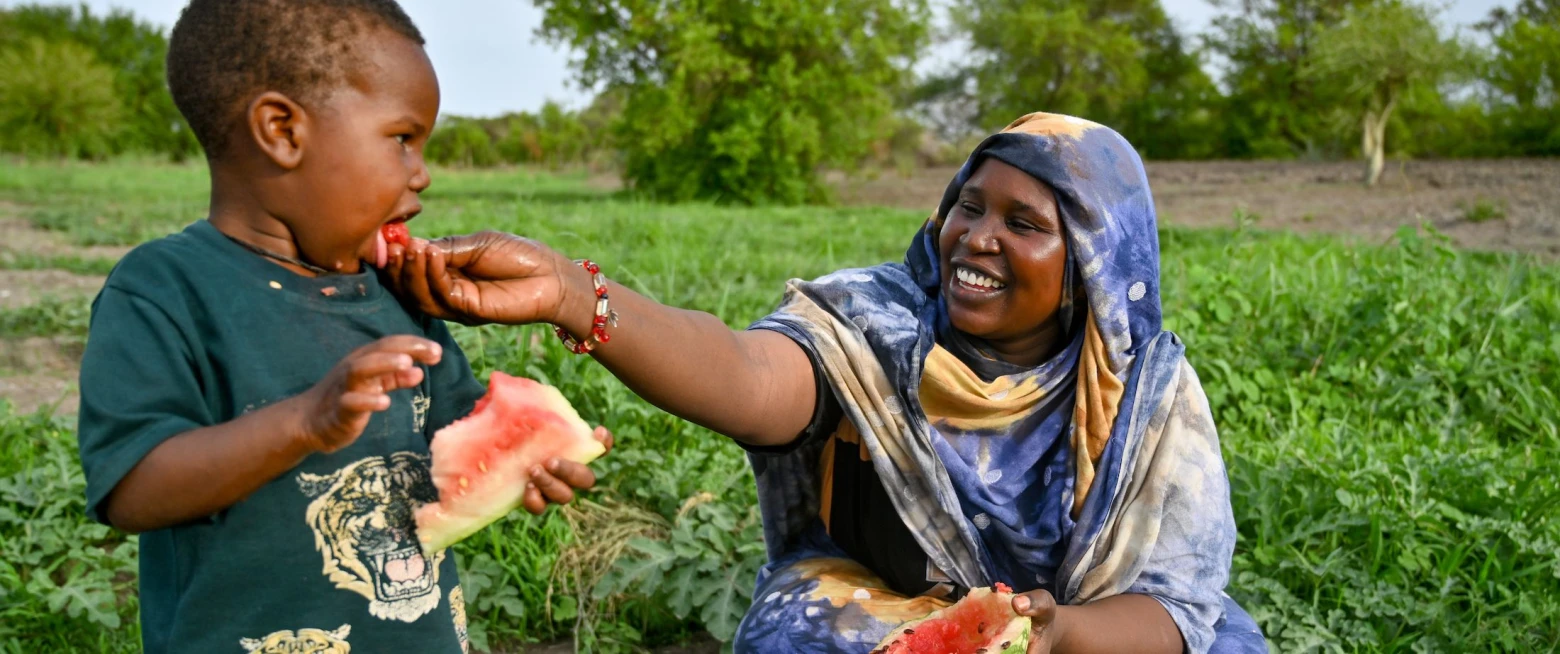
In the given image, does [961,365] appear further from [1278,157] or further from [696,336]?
[1278,157]

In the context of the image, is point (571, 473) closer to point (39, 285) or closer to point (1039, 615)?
point (1039, 615)

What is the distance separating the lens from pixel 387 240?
175 cm

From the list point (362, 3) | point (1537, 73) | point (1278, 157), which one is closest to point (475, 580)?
point (362, 3)

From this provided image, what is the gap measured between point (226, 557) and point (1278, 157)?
23.7 meters

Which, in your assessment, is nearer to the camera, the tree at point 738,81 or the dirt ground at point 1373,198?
the dirt ground at point 1373,198

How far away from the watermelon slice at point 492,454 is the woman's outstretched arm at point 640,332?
5.3 inches

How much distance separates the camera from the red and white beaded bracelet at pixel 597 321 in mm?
1951

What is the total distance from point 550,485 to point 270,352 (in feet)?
1.39

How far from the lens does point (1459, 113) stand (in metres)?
20.6

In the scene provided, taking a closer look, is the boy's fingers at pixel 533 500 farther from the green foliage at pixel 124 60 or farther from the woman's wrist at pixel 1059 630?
the green foliage at pixel 124 60

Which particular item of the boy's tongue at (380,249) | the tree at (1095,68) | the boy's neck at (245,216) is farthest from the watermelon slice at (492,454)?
the tree at (1095,68)

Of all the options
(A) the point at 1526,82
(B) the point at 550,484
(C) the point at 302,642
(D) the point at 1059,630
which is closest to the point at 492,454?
(B) the point at 550,484

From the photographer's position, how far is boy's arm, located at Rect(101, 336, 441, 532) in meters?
1.47

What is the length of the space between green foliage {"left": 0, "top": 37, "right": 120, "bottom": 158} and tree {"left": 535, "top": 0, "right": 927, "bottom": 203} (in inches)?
555
